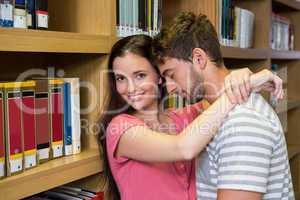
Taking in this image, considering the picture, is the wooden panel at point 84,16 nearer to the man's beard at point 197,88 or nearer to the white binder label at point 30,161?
the man's beard at point 197,88

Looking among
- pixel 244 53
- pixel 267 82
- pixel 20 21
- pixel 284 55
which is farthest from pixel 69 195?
pixel 284 55

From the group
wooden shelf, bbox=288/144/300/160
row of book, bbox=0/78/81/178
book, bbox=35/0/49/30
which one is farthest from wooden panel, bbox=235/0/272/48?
book, bbox=35/0/49/30

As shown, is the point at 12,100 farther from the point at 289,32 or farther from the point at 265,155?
the point at 289,32

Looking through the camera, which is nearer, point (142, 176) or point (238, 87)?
point (238, 87)

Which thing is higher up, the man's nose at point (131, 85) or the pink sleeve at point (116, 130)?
the man's nose at point (131, 85)

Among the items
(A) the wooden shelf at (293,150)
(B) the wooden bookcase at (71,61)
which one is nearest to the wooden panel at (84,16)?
(B) the wooden bookcase at (71,61)

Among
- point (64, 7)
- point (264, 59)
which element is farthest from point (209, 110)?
point (264, 59)

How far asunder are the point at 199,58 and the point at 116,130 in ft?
1.10

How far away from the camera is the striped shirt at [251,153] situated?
921 millimetres

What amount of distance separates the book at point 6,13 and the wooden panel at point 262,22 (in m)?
1.72

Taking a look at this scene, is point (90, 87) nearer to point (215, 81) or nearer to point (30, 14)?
point (30, 14)

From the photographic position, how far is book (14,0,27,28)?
1016 mm

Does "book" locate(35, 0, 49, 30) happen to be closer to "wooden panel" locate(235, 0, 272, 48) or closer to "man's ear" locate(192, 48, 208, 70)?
"man's ear" locate(192, 48, 208, 70)

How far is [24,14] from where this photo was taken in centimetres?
103
